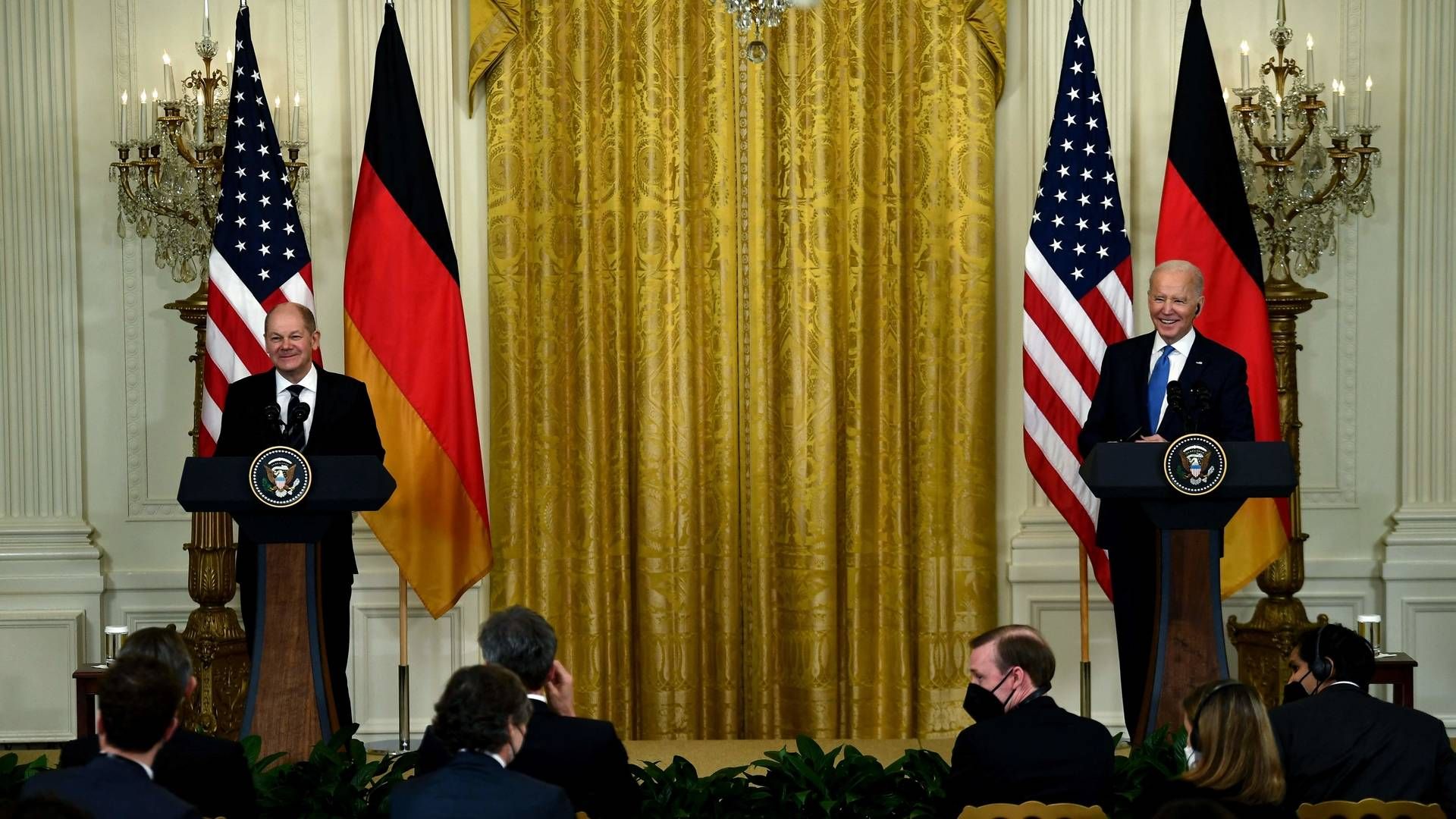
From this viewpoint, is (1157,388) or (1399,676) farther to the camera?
(1399,676)

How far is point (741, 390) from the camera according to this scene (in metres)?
7.31

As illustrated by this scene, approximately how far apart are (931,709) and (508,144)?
3.28m

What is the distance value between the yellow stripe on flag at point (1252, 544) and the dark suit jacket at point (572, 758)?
356 cm

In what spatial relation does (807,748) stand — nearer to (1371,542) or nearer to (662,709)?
(662,709)

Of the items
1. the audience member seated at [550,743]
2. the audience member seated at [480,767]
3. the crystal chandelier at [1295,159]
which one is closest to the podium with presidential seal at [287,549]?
the audience member seated at [550,743]

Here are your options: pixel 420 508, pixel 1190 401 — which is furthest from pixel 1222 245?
pixel 420 508

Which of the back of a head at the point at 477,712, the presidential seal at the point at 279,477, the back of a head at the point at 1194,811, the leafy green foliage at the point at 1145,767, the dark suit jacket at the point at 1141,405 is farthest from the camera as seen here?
the dark suit jacket at the point at 1141,405

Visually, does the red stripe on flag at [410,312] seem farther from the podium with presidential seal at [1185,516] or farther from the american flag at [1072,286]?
the podium with presidential seal at [1185,516]

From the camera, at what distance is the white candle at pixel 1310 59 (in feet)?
22.7

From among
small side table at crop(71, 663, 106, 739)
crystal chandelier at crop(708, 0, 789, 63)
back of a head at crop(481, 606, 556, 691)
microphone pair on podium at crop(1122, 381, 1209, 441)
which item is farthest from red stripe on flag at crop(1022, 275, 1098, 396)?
small side table at crop(71, 663, 106, 739)

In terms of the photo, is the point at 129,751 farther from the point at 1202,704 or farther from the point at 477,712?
the point at 1202,704

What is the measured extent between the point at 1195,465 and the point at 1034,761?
5.05 feet

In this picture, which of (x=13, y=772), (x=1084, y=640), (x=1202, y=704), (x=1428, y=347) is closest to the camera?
(x=1202, y=704)

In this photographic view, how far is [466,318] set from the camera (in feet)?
23.7
